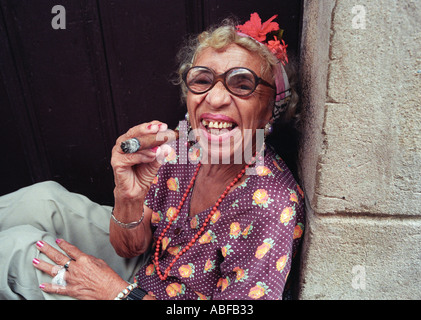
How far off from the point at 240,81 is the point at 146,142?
424 millimetres

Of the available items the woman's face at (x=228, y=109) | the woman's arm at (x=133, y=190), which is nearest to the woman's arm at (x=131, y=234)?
the woman's arm at (x=133, y=190)

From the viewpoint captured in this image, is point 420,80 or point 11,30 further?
point 11,30

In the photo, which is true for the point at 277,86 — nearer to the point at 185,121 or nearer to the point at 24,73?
the point at 185,121

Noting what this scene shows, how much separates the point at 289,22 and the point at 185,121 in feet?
2.26

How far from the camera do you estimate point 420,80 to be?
3.56 ft

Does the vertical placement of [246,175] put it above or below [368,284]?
above

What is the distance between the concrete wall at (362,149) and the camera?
107cm

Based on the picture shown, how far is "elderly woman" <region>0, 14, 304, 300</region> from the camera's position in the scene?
129 cm

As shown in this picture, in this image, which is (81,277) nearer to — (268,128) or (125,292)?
(125,292)

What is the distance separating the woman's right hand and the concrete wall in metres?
0.61

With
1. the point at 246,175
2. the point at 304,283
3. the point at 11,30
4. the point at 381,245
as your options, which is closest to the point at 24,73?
the point at 11,30
